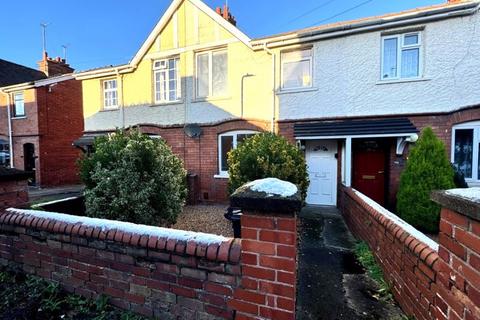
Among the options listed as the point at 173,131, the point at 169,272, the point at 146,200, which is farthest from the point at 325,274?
the point at 173,131

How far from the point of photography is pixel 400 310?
106 inches

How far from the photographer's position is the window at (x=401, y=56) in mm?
7398

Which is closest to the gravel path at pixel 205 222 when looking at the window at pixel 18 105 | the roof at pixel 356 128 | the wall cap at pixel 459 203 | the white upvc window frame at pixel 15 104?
the roof at pixel 356 128

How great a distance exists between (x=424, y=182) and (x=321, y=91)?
3879 millimetres

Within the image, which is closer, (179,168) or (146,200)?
(146,200)

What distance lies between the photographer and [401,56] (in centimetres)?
751

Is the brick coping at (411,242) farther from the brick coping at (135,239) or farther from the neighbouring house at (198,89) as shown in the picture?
the neighbouring house at (198,89)

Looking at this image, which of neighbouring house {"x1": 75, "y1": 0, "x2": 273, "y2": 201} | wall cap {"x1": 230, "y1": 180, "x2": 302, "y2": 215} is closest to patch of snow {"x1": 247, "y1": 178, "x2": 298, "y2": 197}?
wall cap {"x1": 230, "y1": 180, "x2": 302, "y2": 215}

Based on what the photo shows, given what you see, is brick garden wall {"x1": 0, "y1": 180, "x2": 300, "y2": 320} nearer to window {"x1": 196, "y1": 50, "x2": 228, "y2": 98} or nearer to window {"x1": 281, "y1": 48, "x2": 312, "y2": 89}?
window {"x1": 281, "y1": 48, "x2": 312, "y2": 89}

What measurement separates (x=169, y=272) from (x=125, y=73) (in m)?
10.9

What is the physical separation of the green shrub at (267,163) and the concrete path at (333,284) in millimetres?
1349

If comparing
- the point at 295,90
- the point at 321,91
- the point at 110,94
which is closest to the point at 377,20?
the point at 321,91

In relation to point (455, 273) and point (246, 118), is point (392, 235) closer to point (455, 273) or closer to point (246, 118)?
point (455, 273)

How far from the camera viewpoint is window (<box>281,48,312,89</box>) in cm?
845
